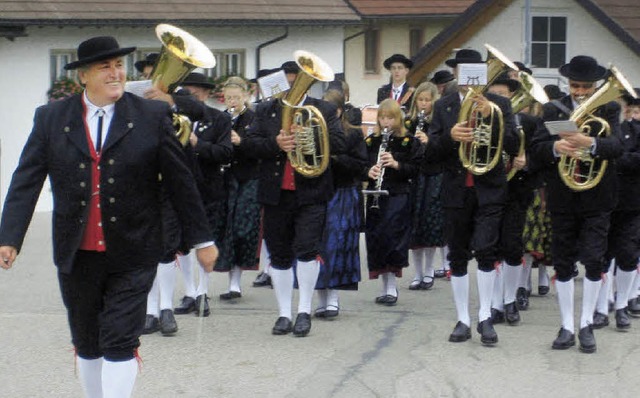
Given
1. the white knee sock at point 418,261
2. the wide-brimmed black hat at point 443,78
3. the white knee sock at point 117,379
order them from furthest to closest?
the wide-brimmed black hat at point 443,78, the white knee sock at point 418,261, the white knee sock at point 117,379

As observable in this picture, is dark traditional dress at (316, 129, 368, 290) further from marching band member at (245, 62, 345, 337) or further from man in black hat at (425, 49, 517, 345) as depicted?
man in black hat at (425, 49, 517, 345)

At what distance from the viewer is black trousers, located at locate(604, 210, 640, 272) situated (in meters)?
10.7

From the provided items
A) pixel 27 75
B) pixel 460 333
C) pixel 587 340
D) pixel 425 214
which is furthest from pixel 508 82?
pixel 27 75

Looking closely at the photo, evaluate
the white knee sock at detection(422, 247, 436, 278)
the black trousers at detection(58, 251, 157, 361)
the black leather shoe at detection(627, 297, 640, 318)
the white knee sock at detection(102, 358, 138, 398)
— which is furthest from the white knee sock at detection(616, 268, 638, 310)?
the white knee sock at detection(102, 358, 138, 398)

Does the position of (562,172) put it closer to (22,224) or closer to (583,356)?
(583,356)

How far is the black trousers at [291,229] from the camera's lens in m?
10.4

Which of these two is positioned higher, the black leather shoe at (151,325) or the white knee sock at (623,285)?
the white knee sock at (623,285)

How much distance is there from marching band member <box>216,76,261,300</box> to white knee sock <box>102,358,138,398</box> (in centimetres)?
541

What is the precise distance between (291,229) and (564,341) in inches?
84.3

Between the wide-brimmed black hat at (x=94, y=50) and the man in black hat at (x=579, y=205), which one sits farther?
the man in black hat at (x=579, y=205)

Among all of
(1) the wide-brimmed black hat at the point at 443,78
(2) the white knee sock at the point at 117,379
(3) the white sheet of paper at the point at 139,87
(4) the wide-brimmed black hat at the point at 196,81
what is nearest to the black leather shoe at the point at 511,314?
(4) the wide-brimmed black hat at the point at 196,81

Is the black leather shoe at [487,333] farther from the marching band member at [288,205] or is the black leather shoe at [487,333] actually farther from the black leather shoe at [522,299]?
the black leather shoe at [522,299]

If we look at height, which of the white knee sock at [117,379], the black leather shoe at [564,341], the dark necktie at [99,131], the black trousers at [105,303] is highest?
the dark necktie at [99,131]

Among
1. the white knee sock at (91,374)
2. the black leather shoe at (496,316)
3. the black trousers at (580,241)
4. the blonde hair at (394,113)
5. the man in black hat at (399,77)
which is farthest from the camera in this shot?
the man in black hat at (399,77)
